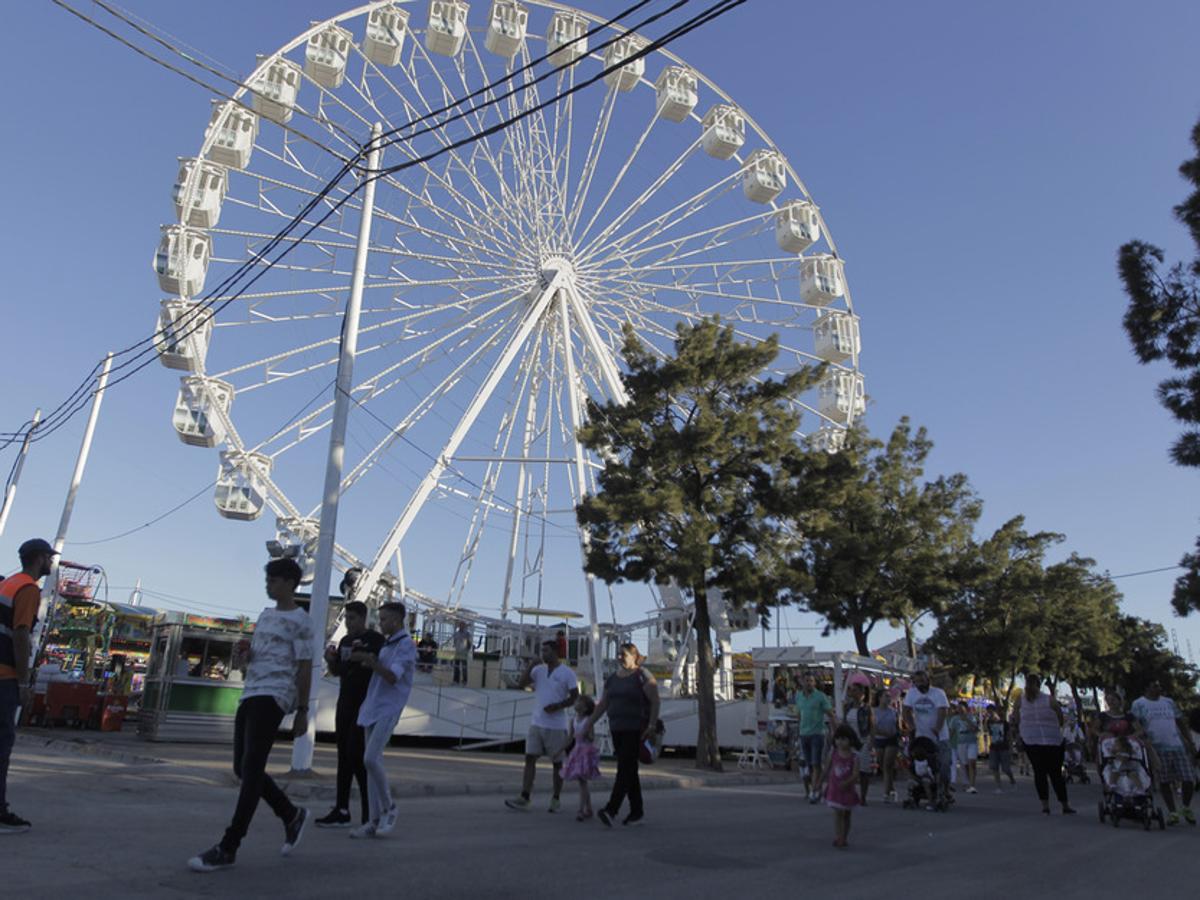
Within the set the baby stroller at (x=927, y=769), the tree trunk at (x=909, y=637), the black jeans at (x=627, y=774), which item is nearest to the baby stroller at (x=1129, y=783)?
the baby stroller at (x=927, y=769)

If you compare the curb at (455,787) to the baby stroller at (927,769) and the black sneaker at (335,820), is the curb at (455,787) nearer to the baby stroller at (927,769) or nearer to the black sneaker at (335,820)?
the black sneaker at (335,820)

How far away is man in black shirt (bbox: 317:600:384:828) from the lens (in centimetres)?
696

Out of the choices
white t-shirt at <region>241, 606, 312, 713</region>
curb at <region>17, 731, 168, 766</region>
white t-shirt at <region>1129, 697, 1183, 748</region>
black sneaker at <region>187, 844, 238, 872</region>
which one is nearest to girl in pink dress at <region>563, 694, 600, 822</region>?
white t-shirt at <region>241, 606, 312, 713</region>

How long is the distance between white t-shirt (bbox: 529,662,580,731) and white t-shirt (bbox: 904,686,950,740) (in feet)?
16.4

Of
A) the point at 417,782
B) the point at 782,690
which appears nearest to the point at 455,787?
the point at 417,782

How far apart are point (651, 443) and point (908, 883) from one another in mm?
14254

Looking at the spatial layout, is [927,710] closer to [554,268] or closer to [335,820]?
[335,820]

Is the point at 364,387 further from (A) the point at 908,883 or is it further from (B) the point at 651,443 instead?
(A) the point at 908,883

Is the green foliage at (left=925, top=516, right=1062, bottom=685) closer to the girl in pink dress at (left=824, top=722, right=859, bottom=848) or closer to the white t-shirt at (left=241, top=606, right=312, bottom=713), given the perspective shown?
the girl in pink dress at (left=824, top=722, right=859, bottom=848)

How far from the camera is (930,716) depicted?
11508 millimetres

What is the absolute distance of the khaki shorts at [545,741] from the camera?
8836 millimetres

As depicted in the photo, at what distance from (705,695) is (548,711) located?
10451mm

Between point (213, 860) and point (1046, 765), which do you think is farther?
point (1046, 765)

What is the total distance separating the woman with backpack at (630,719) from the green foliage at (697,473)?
9839 millimetres
